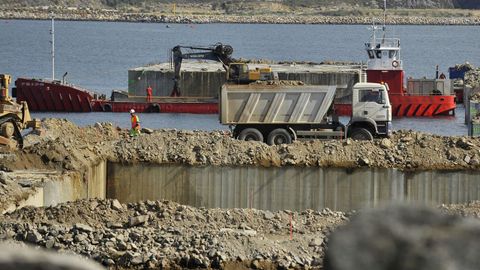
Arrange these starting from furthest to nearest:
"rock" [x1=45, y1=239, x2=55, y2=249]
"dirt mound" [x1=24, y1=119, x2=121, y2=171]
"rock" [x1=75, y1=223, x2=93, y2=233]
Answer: "dirt mound" [x1=24, y1=119, x2=121, y2=171] < "rock" [x1=75, y1=223, x2=93, y2=233] < "rock" [x1=45, y1=239, x2=55, y2=249]

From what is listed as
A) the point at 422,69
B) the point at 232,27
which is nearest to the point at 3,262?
the point at 422,69

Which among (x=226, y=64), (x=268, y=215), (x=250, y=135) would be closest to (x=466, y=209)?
(x=268, y=215)

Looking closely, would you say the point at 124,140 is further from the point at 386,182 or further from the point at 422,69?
the point at 422,69

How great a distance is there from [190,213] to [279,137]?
1048cm

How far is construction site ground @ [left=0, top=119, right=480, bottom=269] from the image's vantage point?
18594 mm

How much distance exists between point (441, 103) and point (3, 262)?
180 ft

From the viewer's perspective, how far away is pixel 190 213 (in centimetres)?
2136

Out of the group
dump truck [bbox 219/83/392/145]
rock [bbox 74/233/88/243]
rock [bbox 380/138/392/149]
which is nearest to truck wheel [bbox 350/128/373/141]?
dump truck [bbox 219/83/392/145]

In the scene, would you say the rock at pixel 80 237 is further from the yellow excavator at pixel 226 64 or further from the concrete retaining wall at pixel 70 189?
the yellow excavator at pixel 226 64

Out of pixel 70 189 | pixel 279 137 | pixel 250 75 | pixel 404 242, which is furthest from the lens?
pixel 250 75

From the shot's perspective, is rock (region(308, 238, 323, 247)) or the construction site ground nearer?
the construction site ground

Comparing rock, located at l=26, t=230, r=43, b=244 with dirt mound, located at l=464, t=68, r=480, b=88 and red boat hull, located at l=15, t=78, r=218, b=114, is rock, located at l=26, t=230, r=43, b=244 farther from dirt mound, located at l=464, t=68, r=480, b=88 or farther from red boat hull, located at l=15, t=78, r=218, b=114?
dirt mound, located at l=464, t=68, r=480, b=88

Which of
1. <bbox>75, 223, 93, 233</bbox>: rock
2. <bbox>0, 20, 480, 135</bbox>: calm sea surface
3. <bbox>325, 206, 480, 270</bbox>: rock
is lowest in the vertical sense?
<bbox>75, 223, 93, 233</bbox>: rock

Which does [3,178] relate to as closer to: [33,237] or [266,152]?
[33,237]
